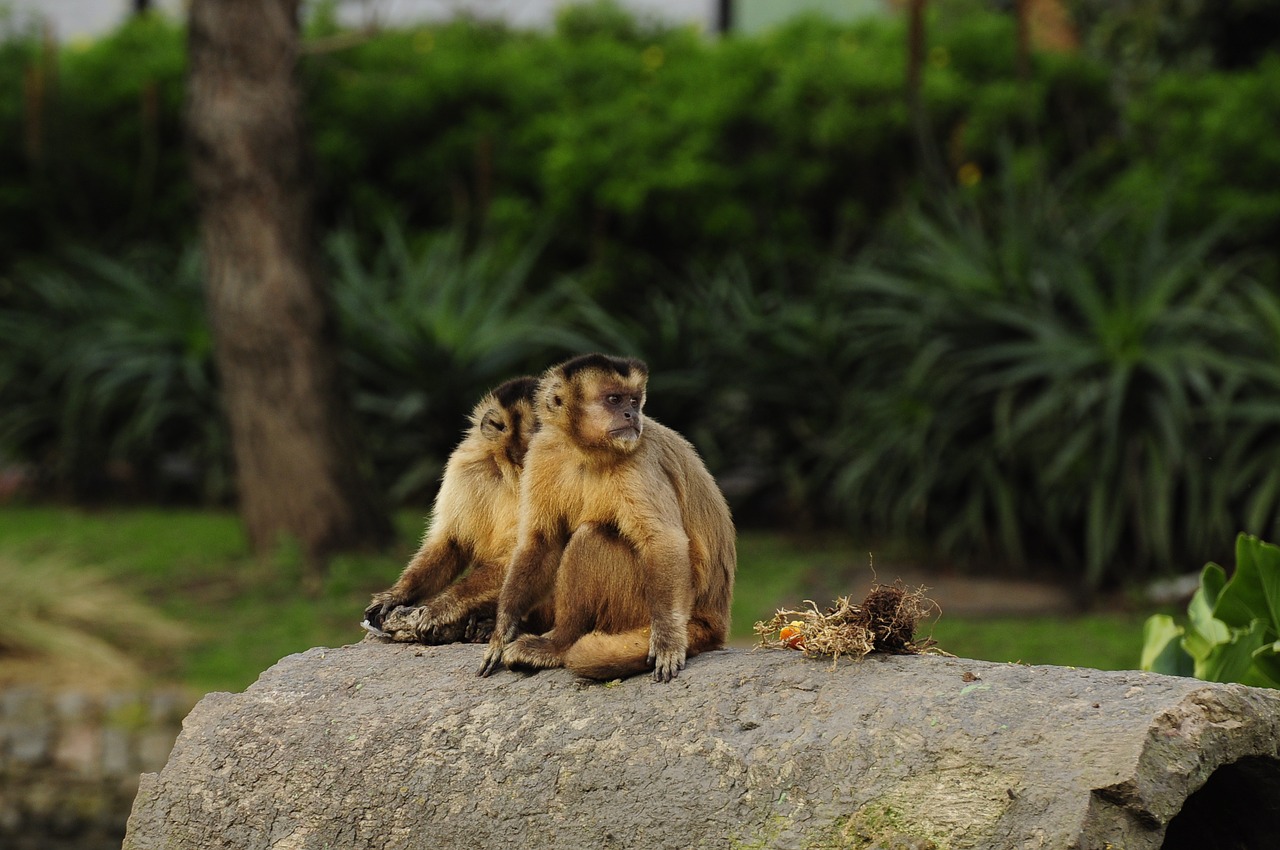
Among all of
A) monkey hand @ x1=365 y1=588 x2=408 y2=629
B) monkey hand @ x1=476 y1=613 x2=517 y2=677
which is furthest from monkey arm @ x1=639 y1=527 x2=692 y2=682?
monkey hand @ x1=365 y1=588 x2=408 y2=629

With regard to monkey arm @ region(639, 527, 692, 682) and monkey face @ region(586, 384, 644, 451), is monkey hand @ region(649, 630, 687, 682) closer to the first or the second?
monkey arm @ region(639, 527, 692, 682)

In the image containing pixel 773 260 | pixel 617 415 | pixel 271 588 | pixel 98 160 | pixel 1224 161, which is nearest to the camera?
pixel 617 415

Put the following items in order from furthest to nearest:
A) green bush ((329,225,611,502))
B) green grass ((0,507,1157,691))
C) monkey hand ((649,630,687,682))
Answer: green bush ((329,225,611,502)) < green grass ((0,507,1157,691)) < monkey hand ((649,630,687,682))

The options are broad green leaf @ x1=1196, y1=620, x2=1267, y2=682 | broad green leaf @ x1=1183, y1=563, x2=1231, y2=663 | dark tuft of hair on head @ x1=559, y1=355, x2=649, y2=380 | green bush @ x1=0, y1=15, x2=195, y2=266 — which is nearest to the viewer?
dark tuft of hair on head @ x1=559, y1=355, x2=649, y2=380

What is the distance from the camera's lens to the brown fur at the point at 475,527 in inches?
173

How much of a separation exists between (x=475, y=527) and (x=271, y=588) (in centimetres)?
534

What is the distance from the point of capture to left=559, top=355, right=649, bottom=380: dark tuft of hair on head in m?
4.07

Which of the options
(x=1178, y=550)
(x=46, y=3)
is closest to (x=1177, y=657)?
(x=1178, y=550)

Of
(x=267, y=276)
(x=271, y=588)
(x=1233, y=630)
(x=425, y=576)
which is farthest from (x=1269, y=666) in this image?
(x=267, y=276)

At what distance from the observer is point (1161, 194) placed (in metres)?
11.5

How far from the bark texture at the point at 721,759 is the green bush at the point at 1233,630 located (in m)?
0.69

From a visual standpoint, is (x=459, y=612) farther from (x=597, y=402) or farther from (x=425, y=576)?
(x=597, y=402)

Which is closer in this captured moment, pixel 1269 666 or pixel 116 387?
pixel 1269 666

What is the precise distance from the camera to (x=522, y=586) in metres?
4.09
